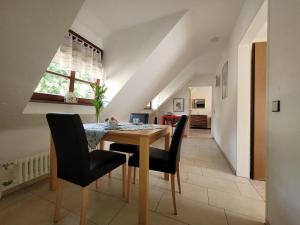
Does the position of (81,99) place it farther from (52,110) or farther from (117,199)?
(117,199)

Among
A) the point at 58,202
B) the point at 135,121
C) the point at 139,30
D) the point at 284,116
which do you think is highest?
A: the point at 139,30

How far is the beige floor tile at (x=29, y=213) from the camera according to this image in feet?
3.88

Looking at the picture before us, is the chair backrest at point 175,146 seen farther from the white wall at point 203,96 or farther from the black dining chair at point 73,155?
the white wall at point 203,96

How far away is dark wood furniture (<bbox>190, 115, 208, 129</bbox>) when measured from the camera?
814cm

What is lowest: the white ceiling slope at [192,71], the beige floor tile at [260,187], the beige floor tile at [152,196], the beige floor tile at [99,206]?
the beige floor tile at [260,187]

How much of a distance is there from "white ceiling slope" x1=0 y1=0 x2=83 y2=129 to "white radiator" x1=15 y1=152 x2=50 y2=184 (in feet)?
1.81

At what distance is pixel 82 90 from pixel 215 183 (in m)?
2.53

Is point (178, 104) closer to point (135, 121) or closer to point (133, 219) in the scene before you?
point (135, 121)

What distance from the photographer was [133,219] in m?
1.23

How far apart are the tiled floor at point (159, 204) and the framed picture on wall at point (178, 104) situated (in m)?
4.45

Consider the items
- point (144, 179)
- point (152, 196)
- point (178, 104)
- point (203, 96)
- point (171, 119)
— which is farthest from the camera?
Result: point (203, 96)

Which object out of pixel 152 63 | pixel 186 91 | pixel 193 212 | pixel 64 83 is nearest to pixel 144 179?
pixel 193 212

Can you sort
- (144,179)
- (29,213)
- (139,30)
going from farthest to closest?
(139,30) < (29,213) < (144,179)

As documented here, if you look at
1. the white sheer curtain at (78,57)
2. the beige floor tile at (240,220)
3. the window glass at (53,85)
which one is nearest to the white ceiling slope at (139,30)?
the white sheer curtain at (78,57)
